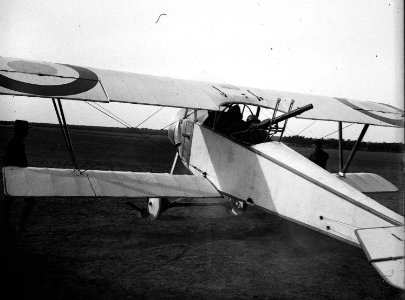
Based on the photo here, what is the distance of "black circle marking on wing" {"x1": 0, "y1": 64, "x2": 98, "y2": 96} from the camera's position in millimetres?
4355

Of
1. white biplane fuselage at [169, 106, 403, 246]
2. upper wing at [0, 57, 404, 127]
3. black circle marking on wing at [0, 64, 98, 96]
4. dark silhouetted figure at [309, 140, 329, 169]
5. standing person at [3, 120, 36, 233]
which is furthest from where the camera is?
dark silhouetted figure at [309, 140, 329, 169]

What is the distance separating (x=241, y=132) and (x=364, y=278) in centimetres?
269

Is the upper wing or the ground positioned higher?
the upper wing

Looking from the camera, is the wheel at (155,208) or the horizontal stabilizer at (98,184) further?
the wheel at (155,208)

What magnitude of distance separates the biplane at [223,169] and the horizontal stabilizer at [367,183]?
1.20 metres

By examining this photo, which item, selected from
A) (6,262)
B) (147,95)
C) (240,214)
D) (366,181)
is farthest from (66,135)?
(366,181)

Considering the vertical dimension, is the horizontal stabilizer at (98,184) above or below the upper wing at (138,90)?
below

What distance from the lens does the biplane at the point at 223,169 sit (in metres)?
3.82

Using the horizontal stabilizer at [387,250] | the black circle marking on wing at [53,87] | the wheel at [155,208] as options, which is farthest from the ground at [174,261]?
the black circle marking on wing at [53,87]

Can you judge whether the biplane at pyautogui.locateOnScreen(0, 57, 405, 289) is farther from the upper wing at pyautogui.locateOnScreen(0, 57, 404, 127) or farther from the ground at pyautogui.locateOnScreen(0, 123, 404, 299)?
the ground at pyautogui.locateOnScreen(0, 123, 404, 299)

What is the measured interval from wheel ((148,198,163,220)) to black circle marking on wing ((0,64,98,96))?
243 cm

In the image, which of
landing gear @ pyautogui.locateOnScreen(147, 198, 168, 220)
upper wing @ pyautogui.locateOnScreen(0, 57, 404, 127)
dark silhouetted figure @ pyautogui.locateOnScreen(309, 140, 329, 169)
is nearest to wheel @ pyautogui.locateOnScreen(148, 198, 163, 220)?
landing gear @ pyautogui.locateOnScreen(147, 198, 168, 220)

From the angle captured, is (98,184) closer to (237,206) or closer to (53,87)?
(53,87)

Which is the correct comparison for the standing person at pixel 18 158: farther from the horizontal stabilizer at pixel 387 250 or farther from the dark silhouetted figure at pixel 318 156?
the dark silhouetted figure at pixel 318 156
